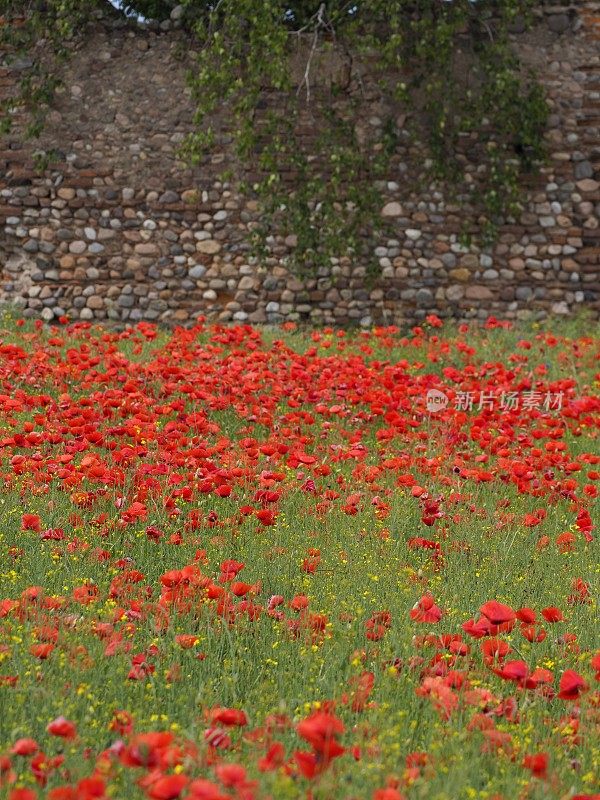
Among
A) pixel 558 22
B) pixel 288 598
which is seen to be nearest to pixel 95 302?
pixel 558 22

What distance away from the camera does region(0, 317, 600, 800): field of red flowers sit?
2.39 meters

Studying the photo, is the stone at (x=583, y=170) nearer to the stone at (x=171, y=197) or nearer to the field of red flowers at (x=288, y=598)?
the stone at (x=171, y=197)

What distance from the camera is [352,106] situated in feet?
35.2

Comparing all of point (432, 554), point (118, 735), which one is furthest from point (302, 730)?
point (432, 554)

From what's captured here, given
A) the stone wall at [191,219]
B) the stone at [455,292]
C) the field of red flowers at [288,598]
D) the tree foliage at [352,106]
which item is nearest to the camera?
the field of red flowers at [288,598]

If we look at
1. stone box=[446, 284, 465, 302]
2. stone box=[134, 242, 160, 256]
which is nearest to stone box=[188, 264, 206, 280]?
stone box=[134, 242, 160, 256]

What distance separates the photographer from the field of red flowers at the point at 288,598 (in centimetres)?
239

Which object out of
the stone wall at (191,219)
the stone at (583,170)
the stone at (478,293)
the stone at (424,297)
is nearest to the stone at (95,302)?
the stone wall at (191,219)

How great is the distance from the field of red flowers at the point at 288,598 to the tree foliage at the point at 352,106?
4.48m

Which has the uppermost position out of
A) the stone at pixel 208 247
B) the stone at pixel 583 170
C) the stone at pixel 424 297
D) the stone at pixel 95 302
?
the stone at pixel 583 170

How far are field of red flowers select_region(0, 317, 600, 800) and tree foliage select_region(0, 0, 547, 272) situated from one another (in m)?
4.48

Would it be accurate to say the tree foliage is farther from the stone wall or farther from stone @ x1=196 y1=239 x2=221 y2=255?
stone @ x1=196 y1=239 x2=221 y2=255

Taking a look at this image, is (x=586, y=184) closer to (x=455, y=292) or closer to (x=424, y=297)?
(x=455, y=292)

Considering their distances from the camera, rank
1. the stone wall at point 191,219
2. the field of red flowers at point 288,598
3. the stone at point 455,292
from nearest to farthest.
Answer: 1. the field of red flowers at point 288,598
2. the stone wall at point 191,219
3. the stone at point 455,292
